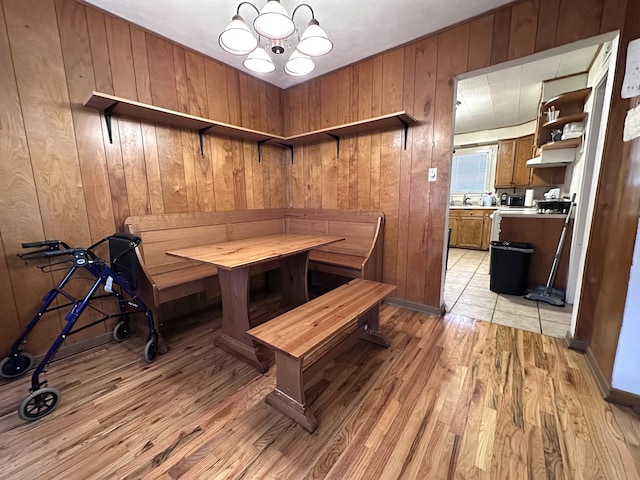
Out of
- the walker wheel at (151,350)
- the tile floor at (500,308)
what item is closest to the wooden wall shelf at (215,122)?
the walker wheel at (151,350)

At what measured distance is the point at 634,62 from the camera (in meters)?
1.53

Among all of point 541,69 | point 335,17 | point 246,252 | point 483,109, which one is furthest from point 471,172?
point 246,252

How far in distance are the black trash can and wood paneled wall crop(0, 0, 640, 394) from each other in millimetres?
1129

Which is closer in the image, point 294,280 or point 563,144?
point 294,280

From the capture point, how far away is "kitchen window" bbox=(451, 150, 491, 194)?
239 inches

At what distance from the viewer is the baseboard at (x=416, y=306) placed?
100 inches

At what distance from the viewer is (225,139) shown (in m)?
2.81

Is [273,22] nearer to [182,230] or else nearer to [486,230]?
[182,230]

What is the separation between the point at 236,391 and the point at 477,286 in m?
3.10

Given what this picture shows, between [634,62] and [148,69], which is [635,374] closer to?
[634,62]

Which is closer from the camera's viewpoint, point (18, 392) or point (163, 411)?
point (163, 411)

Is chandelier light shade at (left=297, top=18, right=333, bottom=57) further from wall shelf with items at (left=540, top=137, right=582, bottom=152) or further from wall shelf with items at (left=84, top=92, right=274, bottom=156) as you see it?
wall shelf with items at (left=540, top=137, right=582, bottom=152)

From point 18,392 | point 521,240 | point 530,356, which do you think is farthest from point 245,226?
point 521,240

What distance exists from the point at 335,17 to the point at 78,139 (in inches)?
82.8
